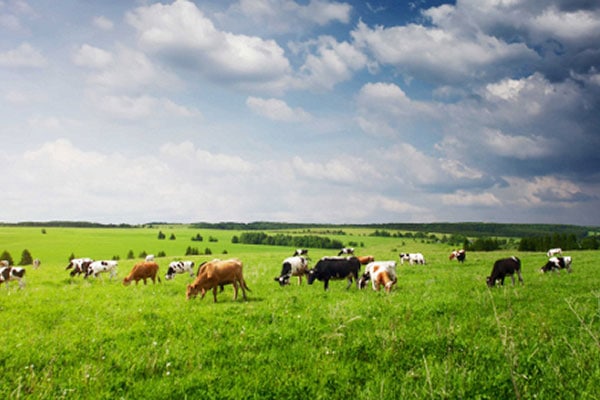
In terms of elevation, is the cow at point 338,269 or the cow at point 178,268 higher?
the cow at point 338,269

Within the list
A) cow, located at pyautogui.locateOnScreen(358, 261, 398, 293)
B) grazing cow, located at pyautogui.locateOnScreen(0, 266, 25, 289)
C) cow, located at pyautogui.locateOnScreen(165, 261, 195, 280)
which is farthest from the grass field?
cow, located at pyautogui.locateOnScreen(165, 261, 195, 280)

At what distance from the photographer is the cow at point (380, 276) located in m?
16.2

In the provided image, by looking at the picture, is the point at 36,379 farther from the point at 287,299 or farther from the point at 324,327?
the point at 287,299

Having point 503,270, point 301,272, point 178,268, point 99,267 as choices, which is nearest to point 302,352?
point 301,272

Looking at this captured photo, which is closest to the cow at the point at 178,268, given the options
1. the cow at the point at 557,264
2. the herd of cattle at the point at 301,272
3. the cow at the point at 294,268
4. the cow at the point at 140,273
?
the herd of cattle at the point at 301,272

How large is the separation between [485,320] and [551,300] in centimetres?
578

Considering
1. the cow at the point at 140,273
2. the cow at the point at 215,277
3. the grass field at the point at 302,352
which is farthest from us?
the cow at the point at 140,273

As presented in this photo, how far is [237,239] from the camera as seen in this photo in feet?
457

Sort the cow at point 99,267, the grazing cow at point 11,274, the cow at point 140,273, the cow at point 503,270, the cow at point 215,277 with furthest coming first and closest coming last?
the cow at point 99,267 → the cow at point 140,273 → the grazing cow at point 11,274 → the cow at point 503,270 → the cow at point 215,277

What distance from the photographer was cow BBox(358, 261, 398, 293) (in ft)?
53.1

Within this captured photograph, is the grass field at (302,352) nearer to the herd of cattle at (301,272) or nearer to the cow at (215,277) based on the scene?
the cow at (215,277)

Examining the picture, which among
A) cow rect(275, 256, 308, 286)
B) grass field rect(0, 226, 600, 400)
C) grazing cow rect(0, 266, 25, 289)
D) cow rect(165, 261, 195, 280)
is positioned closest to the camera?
grass field rect(0, 226, 600, 400)

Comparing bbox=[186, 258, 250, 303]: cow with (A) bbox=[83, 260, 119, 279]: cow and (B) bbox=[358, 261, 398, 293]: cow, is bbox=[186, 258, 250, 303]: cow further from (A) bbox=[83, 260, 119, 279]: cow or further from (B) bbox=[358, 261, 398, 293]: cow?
(A) bbox=[83, 260, 119, 279]: cow

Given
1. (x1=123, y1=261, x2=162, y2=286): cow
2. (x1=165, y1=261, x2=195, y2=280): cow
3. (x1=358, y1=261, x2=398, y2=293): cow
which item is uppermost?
(x1=358, y1=261, x2=398, y2=293): cow
